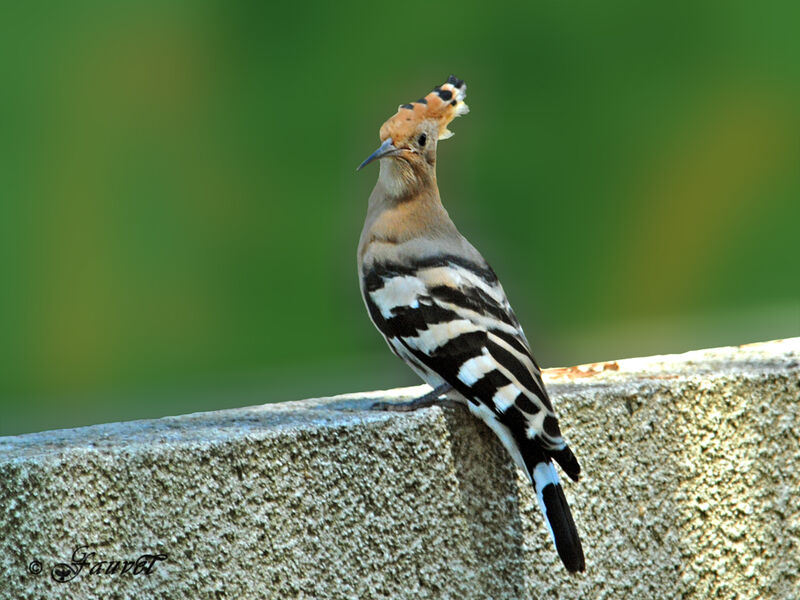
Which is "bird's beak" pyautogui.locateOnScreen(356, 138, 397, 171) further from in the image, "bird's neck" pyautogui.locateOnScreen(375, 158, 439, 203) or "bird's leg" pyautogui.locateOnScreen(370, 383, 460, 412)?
"bird's leg" pyautogui.locateOnScreen(370, 383, 460, 412)

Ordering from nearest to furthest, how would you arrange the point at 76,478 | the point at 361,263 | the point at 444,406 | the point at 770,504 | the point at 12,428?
the point at 76,478 < the point at 444,406 < the point at 770,504 < the point at 361,263 < the point at 12,428

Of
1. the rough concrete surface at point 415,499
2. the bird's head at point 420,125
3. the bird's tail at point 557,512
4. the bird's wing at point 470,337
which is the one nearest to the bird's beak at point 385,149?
the bird's head at point 420,125

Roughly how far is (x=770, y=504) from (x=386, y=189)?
1.02 m

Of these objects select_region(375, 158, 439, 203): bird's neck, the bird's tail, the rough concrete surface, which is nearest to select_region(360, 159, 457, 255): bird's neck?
select_region(375, 158, 439, 203): bird's neck

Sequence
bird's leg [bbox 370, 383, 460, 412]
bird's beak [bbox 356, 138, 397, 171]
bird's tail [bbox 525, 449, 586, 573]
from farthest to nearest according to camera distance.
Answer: bird's beak [bbox 356, 138, 397, 171] → bird's leg [bbox 370, 383, 460, 412] → bird's tail [bbox 525, 449, 586, 573]

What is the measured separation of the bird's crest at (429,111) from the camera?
245cm

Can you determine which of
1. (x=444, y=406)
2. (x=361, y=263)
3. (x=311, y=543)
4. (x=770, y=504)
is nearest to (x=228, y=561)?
(x=311, y=543)

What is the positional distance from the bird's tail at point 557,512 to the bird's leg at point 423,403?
8.4 inches

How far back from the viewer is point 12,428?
173 inches

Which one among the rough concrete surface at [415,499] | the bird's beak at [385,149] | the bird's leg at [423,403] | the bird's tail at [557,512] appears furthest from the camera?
the bird's beak at [385,149]

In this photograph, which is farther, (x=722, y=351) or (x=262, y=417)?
(x=722, y=351)

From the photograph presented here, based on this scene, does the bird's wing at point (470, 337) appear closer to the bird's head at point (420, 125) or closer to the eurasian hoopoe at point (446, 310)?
the eurasian hoopoe at point (446, 310)

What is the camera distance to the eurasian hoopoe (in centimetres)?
201

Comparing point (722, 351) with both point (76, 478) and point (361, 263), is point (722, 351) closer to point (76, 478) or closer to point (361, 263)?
point (361, 263)
